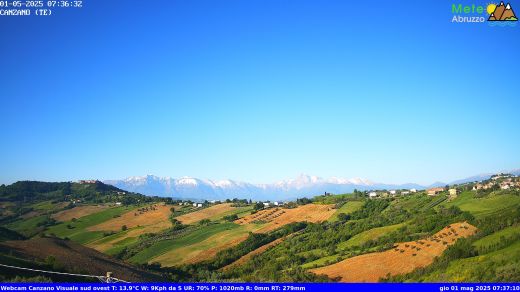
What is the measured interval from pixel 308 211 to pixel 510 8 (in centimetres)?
11310

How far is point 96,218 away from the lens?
18650 centimetres

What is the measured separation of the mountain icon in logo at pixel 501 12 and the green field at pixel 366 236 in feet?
185

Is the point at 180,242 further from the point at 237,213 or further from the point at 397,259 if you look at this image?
the point at 397,259

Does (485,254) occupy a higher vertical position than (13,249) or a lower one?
lower

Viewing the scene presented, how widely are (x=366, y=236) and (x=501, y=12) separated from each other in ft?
198

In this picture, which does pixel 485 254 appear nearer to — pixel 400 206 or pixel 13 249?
pixel 13 249

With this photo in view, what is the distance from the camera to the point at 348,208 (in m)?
148

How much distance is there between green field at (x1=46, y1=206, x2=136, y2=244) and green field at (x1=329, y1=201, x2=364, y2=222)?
87928 mm

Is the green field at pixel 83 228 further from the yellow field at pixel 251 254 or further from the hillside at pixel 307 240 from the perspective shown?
the yellow field at pixel 251 254

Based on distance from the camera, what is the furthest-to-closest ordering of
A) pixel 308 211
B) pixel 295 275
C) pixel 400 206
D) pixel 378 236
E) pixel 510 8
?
1. pixel 308 211
2. pixel 400 206
3. pixel 378 236
4. pixel 295 275
5. pixel 510 8

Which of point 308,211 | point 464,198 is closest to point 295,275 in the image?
point 464,198

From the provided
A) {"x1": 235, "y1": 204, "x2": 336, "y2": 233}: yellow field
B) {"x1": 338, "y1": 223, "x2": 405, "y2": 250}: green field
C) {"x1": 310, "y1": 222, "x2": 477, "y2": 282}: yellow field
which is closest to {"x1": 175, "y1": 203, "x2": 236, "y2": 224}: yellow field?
{"x1": 235, "y1": 204, "x2": 336, "y2": 233}: yellow field

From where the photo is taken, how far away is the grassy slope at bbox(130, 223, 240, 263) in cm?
11356

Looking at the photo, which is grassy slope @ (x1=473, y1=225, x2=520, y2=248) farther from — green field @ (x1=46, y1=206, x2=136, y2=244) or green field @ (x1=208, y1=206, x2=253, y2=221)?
green field @ (x1=46, y1=206, x2=136, y2=244)
